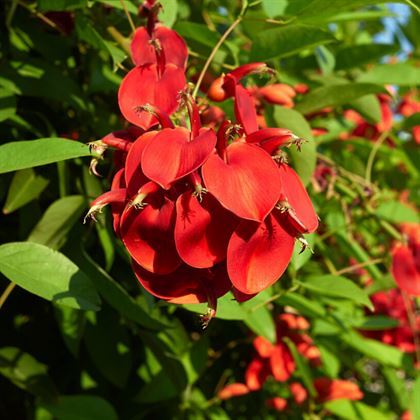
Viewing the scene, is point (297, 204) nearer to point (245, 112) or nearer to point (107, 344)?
point (245, 112)

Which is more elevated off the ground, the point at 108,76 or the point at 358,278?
the point at 108,76

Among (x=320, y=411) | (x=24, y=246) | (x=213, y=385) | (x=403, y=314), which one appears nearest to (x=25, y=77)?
(x=24, y=246)

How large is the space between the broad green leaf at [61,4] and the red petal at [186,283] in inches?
13.5

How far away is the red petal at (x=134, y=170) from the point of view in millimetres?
480

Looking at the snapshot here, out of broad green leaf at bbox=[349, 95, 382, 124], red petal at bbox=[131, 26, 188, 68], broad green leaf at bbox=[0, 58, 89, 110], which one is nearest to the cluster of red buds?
red petal at bbox=[131, 26, 188, 68]

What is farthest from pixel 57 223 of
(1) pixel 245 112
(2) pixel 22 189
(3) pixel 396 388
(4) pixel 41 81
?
(3) pixel 396 388

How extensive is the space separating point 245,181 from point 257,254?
51 mm

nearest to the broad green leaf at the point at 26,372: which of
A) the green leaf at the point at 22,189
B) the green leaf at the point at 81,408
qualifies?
the green leaf at the point at 81,408

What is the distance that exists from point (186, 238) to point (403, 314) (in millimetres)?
1024

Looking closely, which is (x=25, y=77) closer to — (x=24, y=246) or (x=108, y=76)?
(x=108, y=76)

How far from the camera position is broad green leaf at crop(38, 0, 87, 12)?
715 millimetres

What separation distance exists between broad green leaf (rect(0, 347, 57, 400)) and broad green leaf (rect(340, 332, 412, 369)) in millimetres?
482

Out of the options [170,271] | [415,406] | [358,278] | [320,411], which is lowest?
Result: [320,411]

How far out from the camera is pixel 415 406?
100cm
